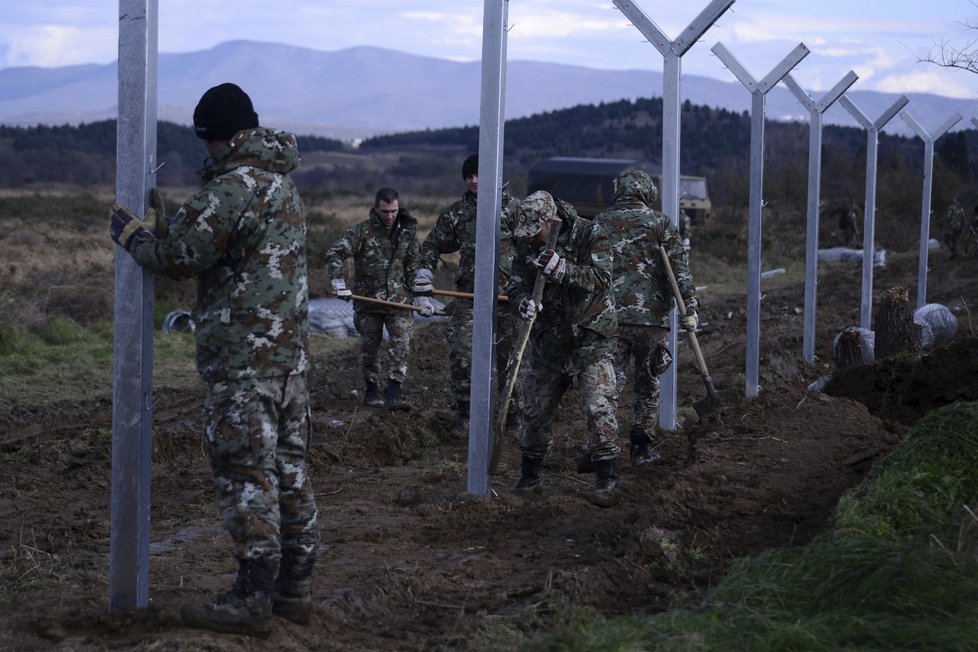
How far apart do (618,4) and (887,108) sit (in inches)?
258

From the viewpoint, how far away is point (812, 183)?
1173 cm

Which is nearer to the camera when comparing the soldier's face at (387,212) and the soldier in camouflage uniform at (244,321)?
the soldier in camouflage uniform at (244,321)

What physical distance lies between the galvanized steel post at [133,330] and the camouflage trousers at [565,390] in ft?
9.32

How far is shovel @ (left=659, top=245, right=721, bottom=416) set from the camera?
812 cm

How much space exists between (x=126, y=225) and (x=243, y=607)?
140cm

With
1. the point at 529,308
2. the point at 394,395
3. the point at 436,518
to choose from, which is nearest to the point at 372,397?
the point at 394,395

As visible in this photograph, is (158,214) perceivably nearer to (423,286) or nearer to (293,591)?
(293,591)

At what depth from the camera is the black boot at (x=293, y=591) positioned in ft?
15.5

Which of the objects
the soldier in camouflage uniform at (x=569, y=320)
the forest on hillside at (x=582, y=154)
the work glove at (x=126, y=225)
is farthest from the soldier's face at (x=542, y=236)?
the forest on hillside at (x=582, y=154)

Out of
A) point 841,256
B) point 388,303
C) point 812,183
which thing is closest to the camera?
point 388,303

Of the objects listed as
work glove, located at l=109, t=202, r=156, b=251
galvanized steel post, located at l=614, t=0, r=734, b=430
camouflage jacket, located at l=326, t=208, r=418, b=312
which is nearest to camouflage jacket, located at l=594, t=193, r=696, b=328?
galvanized steel post, located at l=614, t=0, r=734, b=430

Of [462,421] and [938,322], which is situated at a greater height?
[938,322]

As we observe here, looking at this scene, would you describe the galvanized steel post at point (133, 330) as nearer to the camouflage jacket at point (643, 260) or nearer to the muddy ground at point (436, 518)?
the muddy ground at point (436, 518)

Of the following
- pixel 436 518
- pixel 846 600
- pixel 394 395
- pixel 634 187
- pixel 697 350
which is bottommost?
pixel 436 518
